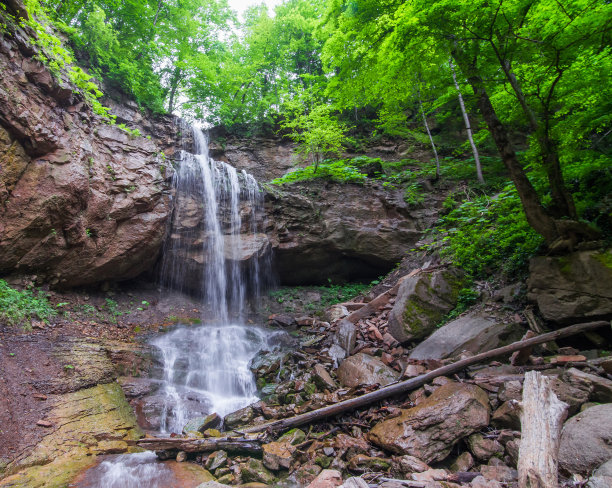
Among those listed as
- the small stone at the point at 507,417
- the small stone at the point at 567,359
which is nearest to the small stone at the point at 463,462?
the small stone at the point at 507,417

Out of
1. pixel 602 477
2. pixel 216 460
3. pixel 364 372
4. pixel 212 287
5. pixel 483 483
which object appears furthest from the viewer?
pixel 212 287

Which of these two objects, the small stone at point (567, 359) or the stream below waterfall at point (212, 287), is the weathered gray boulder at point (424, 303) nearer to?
the small stone at point (567, 359)

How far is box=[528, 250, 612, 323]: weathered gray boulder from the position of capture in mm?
4074

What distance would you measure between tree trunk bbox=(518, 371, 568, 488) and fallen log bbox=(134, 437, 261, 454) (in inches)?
123

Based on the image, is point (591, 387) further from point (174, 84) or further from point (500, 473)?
point (174, 84)

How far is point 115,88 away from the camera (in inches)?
547

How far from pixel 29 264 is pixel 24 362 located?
3087 millimetres

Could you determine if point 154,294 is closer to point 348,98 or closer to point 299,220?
point 299,220

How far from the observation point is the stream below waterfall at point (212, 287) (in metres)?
6.54

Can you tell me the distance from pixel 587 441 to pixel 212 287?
35.3ft

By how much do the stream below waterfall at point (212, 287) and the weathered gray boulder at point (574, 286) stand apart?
569 cm

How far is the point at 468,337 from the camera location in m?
4.91

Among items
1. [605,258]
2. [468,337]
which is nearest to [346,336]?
[468,337]

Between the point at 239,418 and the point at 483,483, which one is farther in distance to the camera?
the point at 239,418
